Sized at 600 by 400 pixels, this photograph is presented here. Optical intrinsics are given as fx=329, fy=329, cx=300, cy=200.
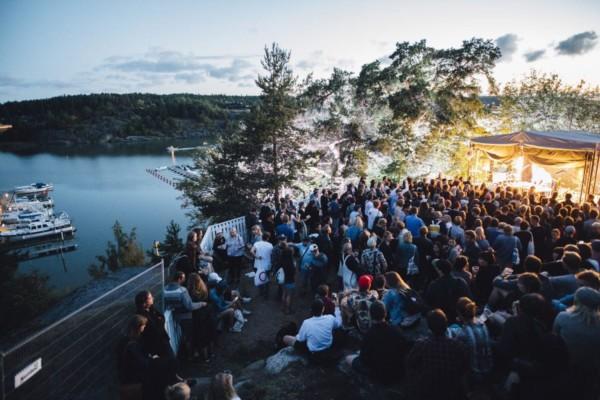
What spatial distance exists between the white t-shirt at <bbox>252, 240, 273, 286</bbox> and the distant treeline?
108 metres

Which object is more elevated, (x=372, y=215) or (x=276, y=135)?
(x=276, y=135)

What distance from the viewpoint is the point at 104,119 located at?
11481 centimetres

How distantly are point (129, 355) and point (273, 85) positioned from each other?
38.9ft

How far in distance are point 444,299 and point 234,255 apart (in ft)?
16.5

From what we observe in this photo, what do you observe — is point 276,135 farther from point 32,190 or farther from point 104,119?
point 104,119

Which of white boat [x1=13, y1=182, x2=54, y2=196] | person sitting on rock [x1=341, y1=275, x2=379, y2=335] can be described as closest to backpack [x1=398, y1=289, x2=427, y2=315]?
person sitting on rock [x1=341, y1=275, x2=379, y2=335]

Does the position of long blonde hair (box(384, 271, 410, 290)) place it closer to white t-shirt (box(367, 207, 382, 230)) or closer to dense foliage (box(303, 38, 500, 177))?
white t-shirt (box(367, 207, 382, 230))

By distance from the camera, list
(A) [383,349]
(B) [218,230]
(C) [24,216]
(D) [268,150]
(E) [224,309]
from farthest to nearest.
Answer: (C) [24,216] → (D) [268,150] → (B) [218,230] → (E) [224,309] → (A) [383,349]

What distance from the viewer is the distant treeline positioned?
368ft

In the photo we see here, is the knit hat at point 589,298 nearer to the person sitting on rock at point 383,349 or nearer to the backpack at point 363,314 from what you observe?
the person sitting on rock at point 383,349

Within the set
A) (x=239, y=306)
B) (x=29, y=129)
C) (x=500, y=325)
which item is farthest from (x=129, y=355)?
(x=29, y=129)

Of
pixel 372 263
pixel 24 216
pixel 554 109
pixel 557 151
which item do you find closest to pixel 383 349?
pixel 372 263

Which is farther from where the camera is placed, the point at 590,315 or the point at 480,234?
the point at 480,234

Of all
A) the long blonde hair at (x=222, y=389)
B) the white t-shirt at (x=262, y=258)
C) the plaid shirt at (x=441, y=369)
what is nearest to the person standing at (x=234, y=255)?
the white t-shirt at (x=262, y=258)
